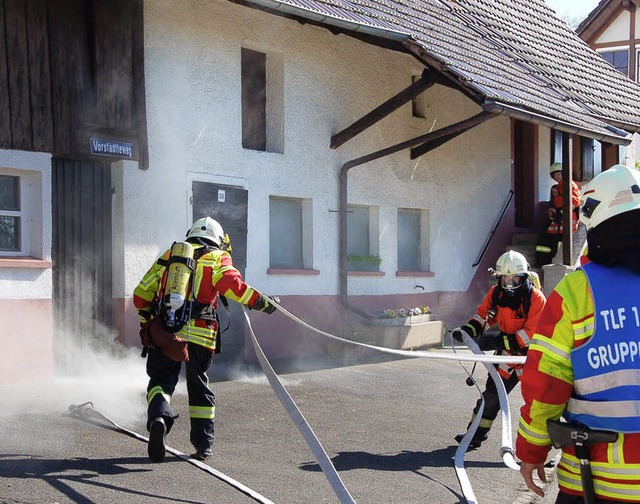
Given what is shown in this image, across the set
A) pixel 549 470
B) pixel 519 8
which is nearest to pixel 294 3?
pixel 549 470

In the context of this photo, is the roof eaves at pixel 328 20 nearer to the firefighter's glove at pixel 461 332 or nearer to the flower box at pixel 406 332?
the flower box at pixel 406 332

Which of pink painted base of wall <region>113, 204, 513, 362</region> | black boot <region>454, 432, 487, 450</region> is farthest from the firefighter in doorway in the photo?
black boot <region>454, 432, 487, 450</region>

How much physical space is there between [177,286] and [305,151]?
6.62m

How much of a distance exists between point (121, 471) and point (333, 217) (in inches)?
300

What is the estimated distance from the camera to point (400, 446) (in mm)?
7496

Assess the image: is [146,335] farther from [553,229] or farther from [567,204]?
[553,229]

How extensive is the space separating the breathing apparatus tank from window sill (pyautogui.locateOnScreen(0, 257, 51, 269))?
329 centimetres

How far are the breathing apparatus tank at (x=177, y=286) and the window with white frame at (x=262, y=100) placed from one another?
603 cm

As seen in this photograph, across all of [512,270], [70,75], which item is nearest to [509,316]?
[512,270]

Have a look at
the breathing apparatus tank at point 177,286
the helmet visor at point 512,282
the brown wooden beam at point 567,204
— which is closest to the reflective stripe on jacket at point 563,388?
the breathing apparatus tank at point 177,286

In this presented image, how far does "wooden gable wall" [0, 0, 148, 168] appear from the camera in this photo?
9.16 meters

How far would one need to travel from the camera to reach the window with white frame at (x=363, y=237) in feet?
45.9

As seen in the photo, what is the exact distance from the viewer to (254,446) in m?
7.04

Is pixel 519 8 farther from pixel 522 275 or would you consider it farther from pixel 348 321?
pixel 522 275
